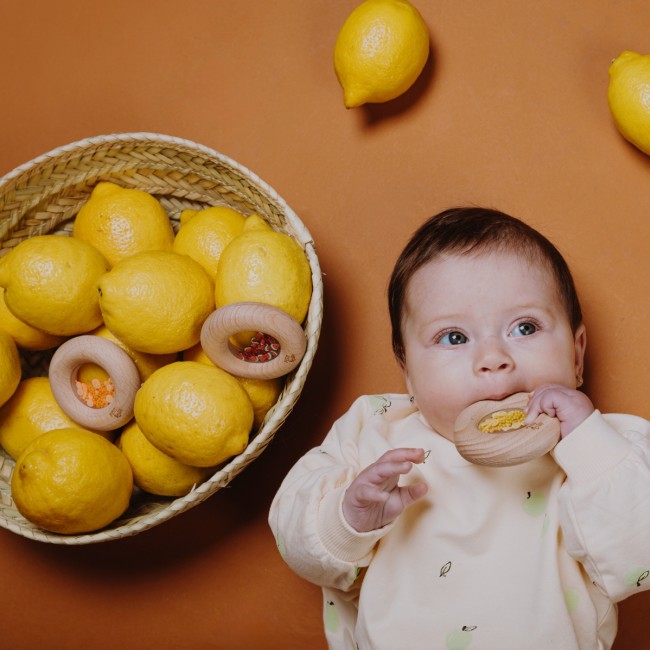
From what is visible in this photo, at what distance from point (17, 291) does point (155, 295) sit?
200 mm

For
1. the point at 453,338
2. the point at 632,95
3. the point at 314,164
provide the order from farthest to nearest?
1. the point at 314,164
2. the point at 632,95
3. the point at 453,338

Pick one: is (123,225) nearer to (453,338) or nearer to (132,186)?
(132,186)

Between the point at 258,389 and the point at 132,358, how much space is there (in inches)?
7.6

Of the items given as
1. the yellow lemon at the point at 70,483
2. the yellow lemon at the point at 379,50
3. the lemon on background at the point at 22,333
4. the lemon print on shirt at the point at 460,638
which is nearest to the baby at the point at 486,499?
the lemon print on shirt at the point at 460,638

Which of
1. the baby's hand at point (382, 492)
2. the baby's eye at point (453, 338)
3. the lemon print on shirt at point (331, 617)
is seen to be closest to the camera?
the baby's hand at point (382, 492)

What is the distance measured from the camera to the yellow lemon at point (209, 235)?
3.80 feet

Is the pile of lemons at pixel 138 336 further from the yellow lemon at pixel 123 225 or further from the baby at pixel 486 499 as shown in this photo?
the baby at pixel 486 499

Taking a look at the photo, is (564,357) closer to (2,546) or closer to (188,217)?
(188,217)

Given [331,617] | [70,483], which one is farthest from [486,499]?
[70,483]

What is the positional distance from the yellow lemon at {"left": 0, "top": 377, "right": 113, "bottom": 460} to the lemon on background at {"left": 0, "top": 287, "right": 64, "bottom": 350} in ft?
0.22

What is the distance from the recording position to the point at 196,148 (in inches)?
46.5

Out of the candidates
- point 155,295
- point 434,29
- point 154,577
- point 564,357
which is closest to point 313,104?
point 434,29

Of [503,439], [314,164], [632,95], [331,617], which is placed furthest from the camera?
[314,164]

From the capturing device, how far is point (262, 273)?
41.1 inches
